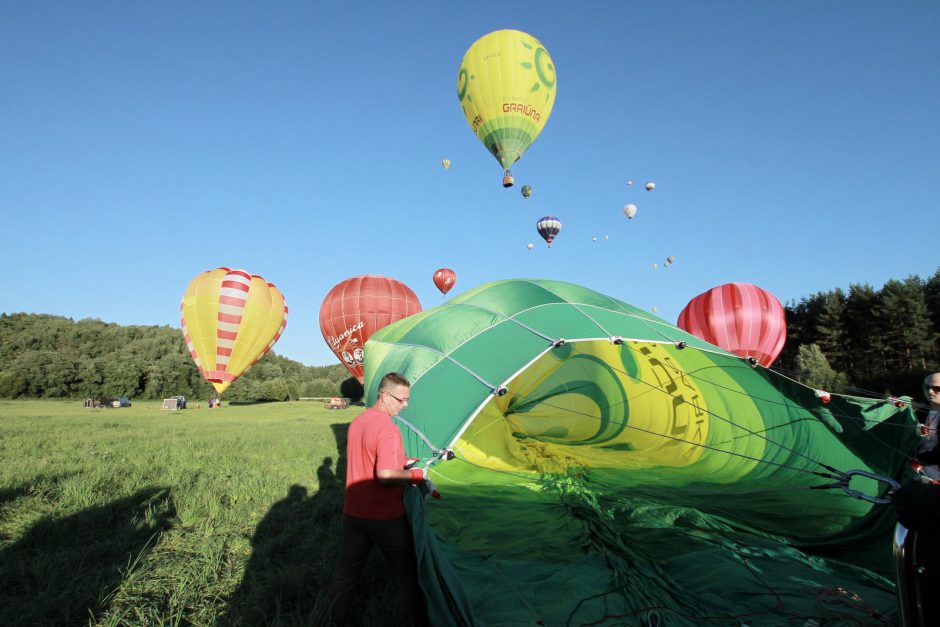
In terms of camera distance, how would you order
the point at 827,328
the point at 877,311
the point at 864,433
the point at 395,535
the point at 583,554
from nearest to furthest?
the point at 395,535 < the point at 583,554 < the point at 864,433 < the point at 877,311 < the point at 827,328

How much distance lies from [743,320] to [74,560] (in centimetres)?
1399

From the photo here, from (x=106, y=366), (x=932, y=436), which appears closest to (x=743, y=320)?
(x=932, y=436)

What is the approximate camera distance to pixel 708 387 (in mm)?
6027

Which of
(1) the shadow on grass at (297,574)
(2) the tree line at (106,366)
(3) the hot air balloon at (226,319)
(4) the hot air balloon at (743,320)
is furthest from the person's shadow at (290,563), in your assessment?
(2) the tree line at (106,366)

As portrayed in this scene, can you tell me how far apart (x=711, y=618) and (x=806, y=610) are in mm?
548

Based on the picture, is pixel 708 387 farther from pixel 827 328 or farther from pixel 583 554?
pixel 827 328

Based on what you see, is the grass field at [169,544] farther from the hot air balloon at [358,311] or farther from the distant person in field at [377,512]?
the hot air balloon at [358,311]

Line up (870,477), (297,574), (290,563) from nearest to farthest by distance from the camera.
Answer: (870,477)
(297,574)
(290,563)

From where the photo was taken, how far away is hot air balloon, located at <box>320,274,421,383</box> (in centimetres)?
1532

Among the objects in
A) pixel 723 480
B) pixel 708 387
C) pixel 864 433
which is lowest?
pixel 723 480

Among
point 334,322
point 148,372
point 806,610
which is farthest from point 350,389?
point 806,610

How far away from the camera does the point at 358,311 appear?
15352 mm

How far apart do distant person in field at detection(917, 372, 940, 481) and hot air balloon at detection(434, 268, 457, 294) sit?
60.1 feet

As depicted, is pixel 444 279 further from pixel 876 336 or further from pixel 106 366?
pixel 106 366
